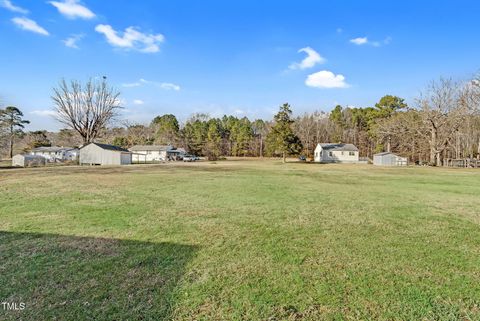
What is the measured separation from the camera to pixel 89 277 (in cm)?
330

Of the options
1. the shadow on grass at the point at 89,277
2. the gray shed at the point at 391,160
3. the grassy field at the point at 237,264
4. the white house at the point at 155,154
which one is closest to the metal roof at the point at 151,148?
the white house at the point at 155,154

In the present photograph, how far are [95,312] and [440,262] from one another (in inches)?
173

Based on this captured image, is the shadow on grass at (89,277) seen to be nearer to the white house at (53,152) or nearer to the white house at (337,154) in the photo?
the white house at (337,154)

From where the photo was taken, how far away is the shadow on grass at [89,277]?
2605 mm

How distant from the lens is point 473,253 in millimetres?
4227

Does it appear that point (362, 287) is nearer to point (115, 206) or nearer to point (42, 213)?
point (115, 206)

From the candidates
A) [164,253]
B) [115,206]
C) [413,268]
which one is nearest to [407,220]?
[413,268]

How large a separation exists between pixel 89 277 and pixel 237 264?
73.0 inches

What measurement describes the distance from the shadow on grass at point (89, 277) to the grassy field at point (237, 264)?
0.05 ft

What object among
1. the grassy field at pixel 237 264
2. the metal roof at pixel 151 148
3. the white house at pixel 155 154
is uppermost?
the metal roof at pixel 151 148

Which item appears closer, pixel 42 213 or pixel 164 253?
pixel 164 253

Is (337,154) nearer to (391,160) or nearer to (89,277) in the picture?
(391,160)

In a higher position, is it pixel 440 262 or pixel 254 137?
pixel 254 137

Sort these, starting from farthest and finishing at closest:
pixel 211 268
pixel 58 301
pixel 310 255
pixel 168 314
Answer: pixel 310 255 < pixel 211 268 < pixel 58 301 < pixel 168 314
